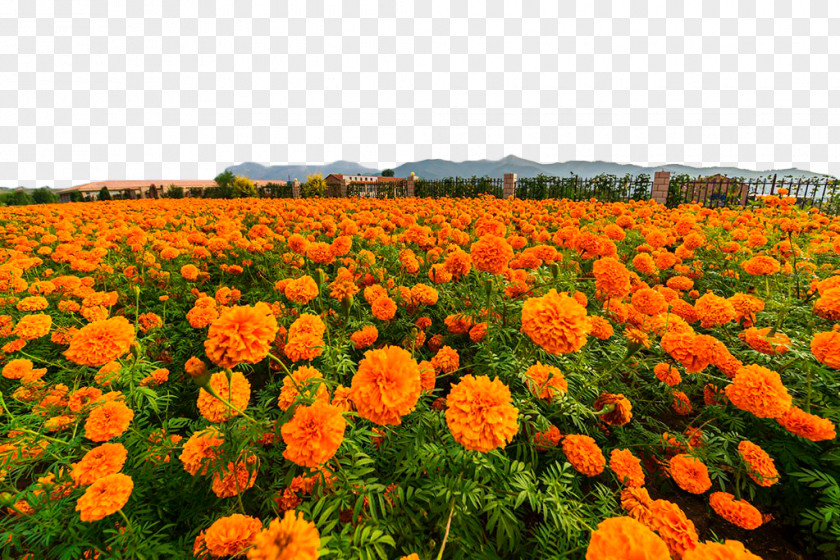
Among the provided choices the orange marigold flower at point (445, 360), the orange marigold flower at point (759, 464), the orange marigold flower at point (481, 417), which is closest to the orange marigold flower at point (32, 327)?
the orange marigold flower at point (445, 360)

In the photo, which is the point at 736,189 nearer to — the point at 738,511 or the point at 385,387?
the point at 738,511

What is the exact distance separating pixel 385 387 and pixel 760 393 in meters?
1.90

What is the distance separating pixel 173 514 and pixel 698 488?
2676 mm

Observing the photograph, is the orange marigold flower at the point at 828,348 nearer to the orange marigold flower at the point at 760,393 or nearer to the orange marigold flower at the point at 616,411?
the orange marigold flower at the point at 760,393

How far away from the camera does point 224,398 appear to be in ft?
5.14

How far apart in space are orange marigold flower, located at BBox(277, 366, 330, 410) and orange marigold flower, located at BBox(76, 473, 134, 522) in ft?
2.01

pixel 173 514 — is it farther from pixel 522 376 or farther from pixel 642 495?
pixel 642 495

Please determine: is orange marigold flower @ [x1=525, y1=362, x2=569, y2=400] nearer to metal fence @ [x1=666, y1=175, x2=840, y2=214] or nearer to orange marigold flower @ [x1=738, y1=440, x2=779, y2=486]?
orange marigold flower @ [x1=738, y1=440, x2=779, y2=486]

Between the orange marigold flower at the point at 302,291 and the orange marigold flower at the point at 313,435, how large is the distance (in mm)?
1159

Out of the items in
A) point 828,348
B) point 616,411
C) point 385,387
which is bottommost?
point 616,411

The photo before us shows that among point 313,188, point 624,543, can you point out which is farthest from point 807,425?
point 313,188

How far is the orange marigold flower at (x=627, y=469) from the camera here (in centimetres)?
160

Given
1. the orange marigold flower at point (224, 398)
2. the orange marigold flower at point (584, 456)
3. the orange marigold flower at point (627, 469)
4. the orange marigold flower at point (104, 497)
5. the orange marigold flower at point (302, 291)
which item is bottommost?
the orange marigold flower at point (627, 469)

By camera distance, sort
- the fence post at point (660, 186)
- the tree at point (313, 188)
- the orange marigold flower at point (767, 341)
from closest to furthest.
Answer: the orange marigold flower at point (767, 341) < the fence post at point (660, 186) < the tree at point (313, 188)
